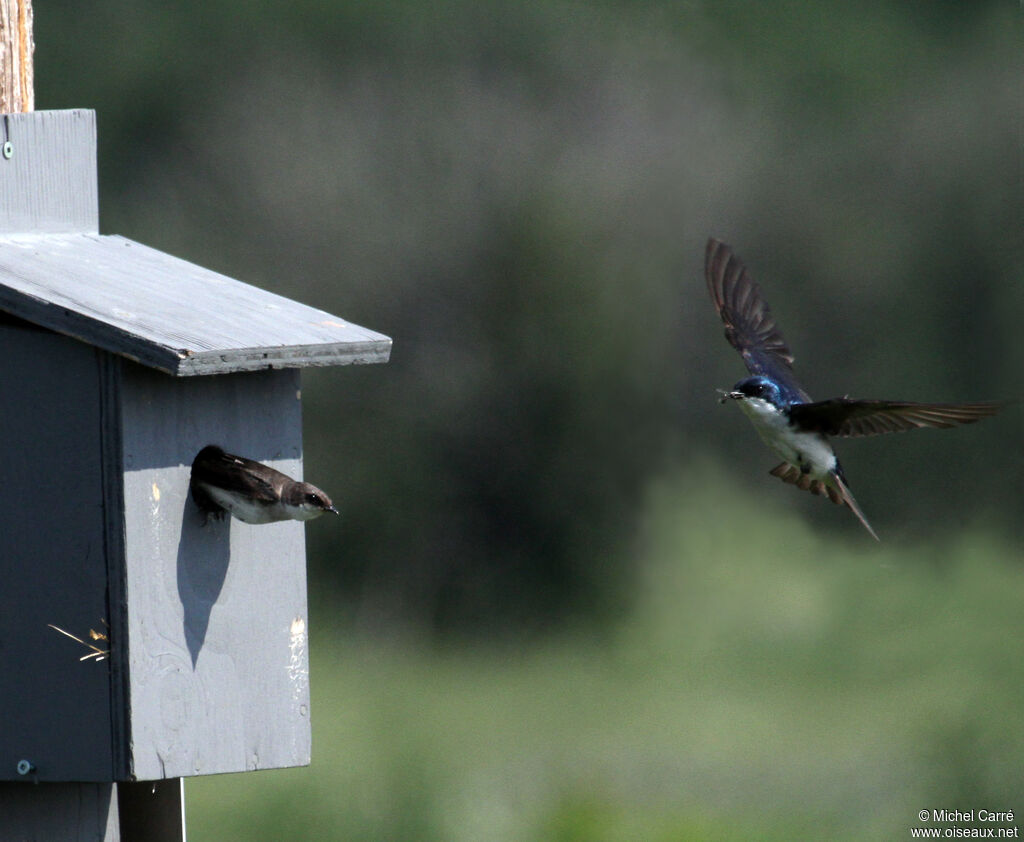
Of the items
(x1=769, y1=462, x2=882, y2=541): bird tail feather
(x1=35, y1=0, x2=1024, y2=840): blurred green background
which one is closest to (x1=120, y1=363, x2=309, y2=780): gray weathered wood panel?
(x1=769, y1=462, x2=882, y2=541): bird tail feather

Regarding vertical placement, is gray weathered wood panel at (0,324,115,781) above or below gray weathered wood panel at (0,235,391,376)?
below

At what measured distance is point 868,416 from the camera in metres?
4.09

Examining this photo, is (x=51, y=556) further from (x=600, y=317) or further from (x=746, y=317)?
(x=600, y=317)

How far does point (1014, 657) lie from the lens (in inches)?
446

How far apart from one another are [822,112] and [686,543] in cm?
422

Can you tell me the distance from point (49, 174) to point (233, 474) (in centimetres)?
79

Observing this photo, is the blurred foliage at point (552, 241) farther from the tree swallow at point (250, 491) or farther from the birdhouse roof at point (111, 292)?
the tree swallow at point (250, 491)

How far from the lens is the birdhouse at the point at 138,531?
2.98m

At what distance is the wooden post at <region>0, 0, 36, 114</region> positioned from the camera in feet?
11.6

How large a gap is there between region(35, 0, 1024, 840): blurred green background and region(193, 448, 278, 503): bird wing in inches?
317

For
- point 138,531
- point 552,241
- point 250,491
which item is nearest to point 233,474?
point 250,491

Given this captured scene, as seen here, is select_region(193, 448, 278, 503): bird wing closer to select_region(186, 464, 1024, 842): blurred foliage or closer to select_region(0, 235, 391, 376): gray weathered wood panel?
select_region(0, 235, 391, 376): gray weathered wood panel

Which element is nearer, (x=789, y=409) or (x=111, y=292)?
(x=111, y=292)

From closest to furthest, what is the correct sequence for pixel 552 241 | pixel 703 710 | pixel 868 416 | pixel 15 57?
1. pixel 15 57
2. pixel 868 416
3. pixel 703 710
4. pixel 552 241
